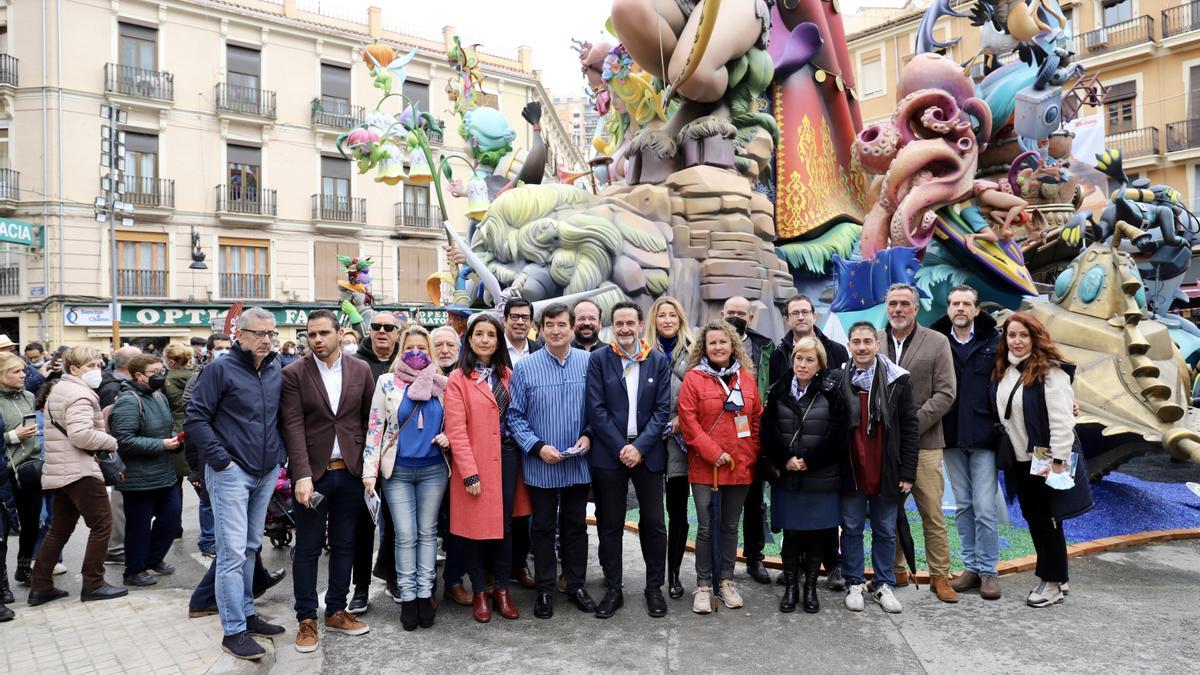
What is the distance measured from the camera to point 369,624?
14.6 feet

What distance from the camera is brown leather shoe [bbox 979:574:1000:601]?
4.60 metres

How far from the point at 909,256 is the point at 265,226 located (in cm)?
2165

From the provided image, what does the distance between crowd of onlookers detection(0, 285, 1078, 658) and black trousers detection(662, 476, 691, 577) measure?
1 cm

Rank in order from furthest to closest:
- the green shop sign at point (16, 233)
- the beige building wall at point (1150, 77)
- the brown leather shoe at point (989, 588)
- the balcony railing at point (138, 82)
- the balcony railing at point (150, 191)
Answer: the balcony railing at point (150, 191)
the balcony railing at point (138, 82)
the beige building wall at point (1150, 77)
the green shop sign at point (16, 233)
the brown leather shoe at point (989, 588)

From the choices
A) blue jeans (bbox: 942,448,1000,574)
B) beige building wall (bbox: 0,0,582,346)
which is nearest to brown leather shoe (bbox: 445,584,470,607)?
blue jeans (bbox: 942,448,1000,574)

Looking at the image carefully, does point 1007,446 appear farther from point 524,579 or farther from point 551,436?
point 524,579

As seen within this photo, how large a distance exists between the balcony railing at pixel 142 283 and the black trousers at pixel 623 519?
73.8 feet

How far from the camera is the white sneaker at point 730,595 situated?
14.8ft

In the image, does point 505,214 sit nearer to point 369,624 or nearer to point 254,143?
point 369,624

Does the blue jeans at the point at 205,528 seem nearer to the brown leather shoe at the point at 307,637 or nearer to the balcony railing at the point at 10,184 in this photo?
the brown leather shoe at the point at 307,637

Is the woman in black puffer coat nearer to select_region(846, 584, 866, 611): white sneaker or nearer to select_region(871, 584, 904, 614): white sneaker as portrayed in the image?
select_region(846, 584, 866, 611): white sneaker

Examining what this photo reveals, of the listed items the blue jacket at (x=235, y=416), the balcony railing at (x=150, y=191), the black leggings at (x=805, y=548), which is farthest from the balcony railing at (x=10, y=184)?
→ the black leggings at (x=805, y=548)

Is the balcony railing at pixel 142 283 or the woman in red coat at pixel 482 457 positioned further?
the balcony railing at pixel 142 283

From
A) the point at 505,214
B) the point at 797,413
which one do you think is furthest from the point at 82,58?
the point at 797,413
